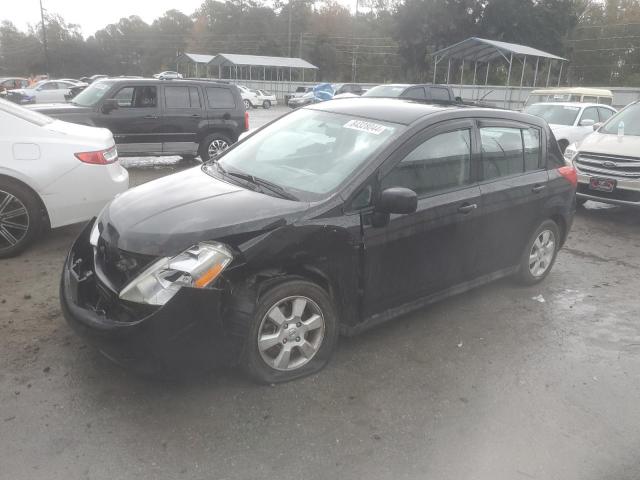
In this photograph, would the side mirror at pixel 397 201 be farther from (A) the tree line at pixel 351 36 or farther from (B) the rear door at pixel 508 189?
(A) the tree line at pixel 351 36

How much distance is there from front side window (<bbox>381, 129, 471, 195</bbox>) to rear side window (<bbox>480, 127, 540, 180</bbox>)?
0.78 ft

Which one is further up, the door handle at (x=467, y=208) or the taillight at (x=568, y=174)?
the taillight at (x=568, y=174)

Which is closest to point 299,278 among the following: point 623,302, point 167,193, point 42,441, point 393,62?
point 167,193

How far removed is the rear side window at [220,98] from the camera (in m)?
10.8

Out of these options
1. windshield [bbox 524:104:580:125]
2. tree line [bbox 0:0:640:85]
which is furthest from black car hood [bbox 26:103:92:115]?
tree line [bbox 0:0:640:85]

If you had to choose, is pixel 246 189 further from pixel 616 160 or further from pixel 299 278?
pixel 616 160

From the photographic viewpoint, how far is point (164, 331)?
2771 millimetres

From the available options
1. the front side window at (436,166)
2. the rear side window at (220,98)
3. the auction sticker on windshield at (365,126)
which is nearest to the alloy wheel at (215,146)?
the rear side window at (220,98)

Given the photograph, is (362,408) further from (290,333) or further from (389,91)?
(389,91)

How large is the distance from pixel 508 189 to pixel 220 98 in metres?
7.87

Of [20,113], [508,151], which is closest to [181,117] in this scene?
[20,113]

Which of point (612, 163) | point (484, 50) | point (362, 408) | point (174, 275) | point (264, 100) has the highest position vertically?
point (484, 50)

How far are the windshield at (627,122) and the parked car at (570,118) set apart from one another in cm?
255

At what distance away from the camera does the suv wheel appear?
424 inches
